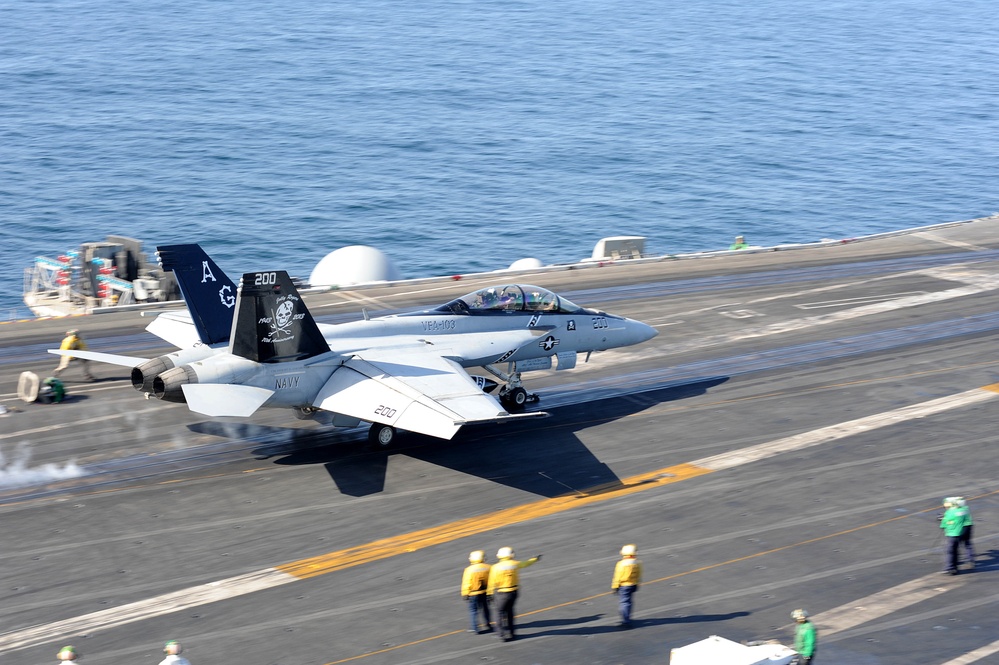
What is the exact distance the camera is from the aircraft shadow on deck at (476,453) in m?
25.3

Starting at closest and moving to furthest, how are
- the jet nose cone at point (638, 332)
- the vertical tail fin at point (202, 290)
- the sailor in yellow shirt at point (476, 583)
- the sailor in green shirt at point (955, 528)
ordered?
the sailor in yellow shirt at point (476, 583) → the sailor in green shirt at point (955, 528) → the vertical tail fin at point (202, 290) → the jet nose cone at point (638, 332)

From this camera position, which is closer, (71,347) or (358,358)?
(358,358)

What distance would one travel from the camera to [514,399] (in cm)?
2942

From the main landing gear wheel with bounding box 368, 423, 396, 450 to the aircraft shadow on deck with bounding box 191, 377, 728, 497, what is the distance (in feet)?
0.78

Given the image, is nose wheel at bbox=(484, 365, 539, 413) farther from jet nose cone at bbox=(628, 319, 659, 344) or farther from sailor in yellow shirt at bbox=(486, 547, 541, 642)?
sailor in yellow shirt at bbox=(486, 547, 541, 642)

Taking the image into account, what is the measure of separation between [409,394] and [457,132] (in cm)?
7320

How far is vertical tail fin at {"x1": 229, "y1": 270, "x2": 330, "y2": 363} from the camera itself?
24.5 m

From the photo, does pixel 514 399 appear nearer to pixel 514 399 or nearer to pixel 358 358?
pixel 514 399

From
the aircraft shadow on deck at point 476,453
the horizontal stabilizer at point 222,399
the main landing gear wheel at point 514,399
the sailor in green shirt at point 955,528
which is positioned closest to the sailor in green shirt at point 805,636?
the sailor in green shirt at point 955,528

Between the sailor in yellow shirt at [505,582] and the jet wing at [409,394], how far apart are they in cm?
569

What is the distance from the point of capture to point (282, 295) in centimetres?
2481

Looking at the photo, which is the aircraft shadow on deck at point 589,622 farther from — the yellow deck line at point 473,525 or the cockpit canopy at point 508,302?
the cockpit canopy at point 508,302

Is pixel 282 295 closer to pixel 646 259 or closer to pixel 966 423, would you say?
pixel 966 423

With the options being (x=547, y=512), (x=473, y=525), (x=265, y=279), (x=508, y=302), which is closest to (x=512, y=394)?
(x=508, y=302)
